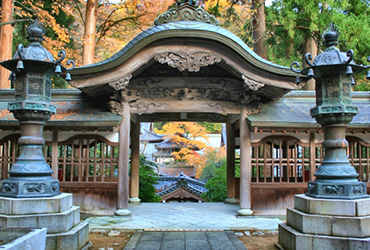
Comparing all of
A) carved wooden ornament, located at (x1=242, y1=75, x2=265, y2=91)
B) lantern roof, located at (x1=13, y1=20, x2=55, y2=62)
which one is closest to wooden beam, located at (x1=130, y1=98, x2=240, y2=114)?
carved wooden ornament, located at (x1=242, y1=75, x2=265, y2=91)

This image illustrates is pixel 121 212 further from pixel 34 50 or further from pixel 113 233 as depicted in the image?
pixel 34 50

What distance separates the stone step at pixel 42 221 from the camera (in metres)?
4.93

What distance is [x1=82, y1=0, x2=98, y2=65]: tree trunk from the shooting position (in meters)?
15.0

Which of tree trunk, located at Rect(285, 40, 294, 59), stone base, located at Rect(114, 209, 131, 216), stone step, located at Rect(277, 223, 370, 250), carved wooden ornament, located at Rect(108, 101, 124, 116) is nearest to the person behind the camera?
stone step, located at Rect(277, 223, 370, 250)

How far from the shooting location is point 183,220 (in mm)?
8070

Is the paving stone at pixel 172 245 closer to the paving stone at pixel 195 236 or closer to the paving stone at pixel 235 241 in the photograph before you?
the paving stone at pixel 195 236

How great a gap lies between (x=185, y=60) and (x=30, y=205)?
4.53 metres

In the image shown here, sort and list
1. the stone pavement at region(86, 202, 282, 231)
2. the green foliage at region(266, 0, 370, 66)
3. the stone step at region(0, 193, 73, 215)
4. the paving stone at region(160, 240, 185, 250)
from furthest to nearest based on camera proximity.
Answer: the green foliage at region(266, 0, 370, 66)
the stone pavement at region(86, 202, 282, 231)
the paving stone at region(160, 240, 185, 250)
the stone step at region(0, 193, 73, 215)

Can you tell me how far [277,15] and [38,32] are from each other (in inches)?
425

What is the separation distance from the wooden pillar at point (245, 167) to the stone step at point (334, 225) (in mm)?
3448

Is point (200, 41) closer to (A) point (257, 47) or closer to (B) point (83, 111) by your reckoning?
(B) point (83, 111)

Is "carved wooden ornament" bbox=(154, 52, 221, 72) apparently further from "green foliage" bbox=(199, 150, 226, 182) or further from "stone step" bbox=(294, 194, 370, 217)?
"green foliage" bbox=(199, 150, 226, 182)

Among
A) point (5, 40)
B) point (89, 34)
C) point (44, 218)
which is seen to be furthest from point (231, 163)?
point (5, 40)

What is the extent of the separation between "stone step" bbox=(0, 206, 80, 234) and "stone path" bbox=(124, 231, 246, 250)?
1.22m
